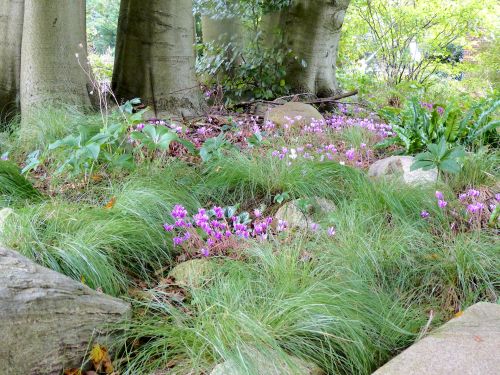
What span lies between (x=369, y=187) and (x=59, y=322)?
1904 mm

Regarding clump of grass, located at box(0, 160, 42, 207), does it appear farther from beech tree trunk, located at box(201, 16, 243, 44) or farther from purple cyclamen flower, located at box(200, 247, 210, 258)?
beech tree trunk, located at box(201, 16, 243, 44)

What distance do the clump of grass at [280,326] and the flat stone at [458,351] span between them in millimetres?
143

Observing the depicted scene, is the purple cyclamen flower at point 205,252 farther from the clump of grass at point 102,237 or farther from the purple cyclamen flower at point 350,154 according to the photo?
the purple cyclamen flower at point 350,154

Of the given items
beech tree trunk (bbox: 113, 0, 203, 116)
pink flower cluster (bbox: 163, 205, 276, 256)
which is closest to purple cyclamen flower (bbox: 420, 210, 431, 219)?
pink flower cluster (bbox: 163, 205, 276, 256)

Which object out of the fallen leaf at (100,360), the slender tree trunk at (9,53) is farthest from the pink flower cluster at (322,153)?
the slender tree trunk at (9,53)

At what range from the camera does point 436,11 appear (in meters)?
9.41

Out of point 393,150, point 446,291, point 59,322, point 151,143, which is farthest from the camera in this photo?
point 393,150

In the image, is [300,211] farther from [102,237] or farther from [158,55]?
[158,55]

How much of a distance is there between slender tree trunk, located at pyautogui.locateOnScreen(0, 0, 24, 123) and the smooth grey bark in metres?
3.65

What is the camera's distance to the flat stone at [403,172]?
3328 millimetres

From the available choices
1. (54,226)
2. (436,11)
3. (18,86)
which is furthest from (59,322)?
(436,11)

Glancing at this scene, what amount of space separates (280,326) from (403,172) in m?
1.95

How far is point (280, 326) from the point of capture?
184cm

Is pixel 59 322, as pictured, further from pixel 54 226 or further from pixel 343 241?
pixel 343 241
